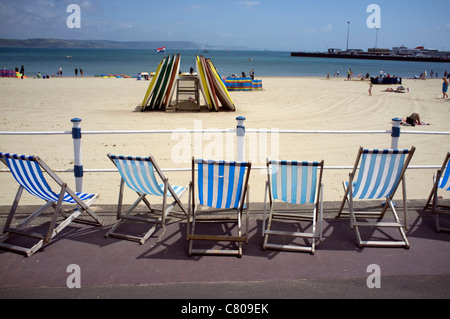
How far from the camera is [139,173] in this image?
3775 millimetres

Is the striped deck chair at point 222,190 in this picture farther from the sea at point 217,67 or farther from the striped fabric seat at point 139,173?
the sea at point 217,67

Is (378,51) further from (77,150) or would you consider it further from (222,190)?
(222,190)

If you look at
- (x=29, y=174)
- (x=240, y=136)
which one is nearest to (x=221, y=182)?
(x=240, y=136)

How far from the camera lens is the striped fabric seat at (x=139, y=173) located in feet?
12.1

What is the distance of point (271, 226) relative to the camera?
418cm

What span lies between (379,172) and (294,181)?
89 cm

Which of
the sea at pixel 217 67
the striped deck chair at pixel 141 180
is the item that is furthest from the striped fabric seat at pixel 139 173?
the sea at pixel 217 67

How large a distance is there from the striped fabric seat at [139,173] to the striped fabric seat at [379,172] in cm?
206

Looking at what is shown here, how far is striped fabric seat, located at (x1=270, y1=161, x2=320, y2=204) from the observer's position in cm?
371

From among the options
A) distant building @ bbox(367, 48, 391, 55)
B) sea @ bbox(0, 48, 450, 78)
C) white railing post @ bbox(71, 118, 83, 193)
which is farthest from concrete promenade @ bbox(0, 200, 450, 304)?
distant building @ bbox(367, 48, 391, 55)

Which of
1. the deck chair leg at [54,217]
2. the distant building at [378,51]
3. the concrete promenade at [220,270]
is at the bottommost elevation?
the concrete promenade at [220,270]

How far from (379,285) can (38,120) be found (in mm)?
12803
